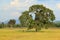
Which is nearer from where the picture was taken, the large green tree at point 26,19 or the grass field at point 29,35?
the grass field at point 29,35

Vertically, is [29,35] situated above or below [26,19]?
below

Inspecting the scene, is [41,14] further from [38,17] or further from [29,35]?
[29,35]

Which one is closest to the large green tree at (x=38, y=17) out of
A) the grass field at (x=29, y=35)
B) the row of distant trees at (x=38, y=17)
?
the row of distant trees at (x=38, y=17)

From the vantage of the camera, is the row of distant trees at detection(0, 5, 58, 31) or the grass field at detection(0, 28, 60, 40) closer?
the grass field at detection(0, 28, 60, 40)

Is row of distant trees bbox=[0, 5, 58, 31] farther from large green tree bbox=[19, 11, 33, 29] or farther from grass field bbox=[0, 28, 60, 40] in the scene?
grass field bbox=[0, 28, 60, 40]

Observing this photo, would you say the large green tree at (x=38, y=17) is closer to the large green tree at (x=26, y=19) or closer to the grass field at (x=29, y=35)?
the large green tree at (x=26, y=19)

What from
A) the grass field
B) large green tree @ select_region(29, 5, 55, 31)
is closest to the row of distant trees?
large green tree @ select_region(29, 5, 55, 31)

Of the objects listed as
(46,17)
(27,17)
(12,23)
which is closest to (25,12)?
(27,17)

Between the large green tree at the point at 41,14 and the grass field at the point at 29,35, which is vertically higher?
the large green tree at the point at 41,14

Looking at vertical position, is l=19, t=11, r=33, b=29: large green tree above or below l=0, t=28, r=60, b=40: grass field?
above

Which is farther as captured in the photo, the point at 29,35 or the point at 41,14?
the point at 41,14

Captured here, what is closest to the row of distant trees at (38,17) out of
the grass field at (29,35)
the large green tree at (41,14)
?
the large green tree at (41,14)

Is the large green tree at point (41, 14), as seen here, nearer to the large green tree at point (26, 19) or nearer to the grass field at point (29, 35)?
the large green tree at point (26, 19)

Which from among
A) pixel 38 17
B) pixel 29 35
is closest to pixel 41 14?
pixel 38 17
